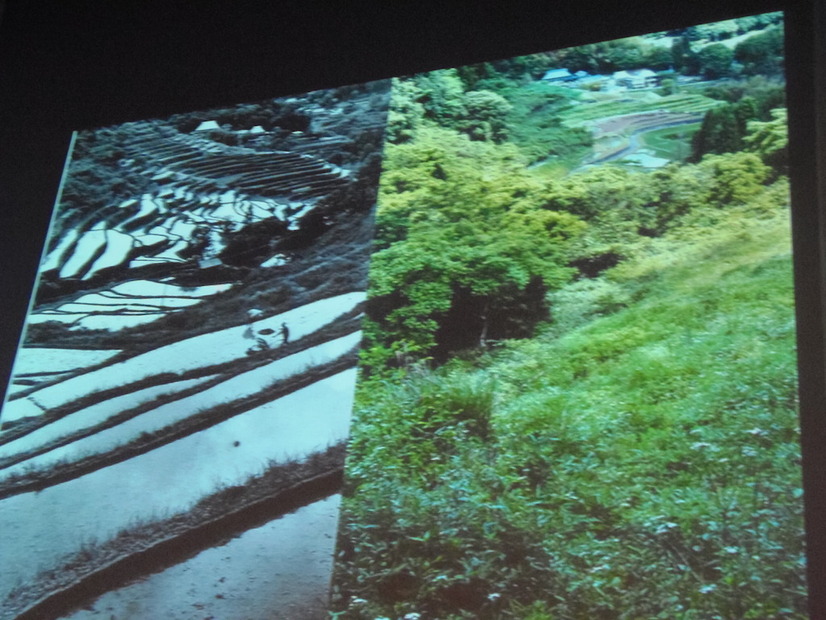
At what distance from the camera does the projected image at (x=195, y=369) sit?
91.7 inches

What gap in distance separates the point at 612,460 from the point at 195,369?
4.35ft

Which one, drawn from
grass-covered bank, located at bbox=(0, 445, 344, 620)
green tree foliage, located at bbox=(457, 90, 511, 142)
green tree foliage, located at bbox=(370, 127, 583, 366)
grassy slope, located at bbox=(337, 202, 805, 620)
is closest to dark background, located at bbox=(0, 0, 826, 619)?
green tree foliage, located at bbox=(457, 90, 511, 142)

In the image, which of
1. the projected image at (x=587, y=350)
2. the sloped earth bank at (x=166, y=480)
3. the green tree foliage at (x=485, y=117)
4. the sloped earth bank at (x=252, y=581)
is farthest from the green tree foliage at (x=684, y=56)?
the sloped earth bank at (x=252, y=581)

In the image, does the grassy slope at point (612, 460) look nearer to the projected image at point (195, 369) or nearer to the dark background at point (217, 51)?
the projected image at point (195, 369)

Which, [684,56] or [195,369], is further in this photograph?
[195,369]

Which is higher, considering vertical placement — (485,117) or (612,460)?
(485,117)

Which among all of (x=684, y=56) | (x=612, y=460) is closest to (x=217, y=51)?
(x=684, y=56)

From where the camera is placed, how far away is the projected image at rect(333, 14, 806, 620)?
6.43ft

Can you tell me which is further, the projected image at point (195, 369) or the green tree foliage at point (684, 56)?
the green tree foliage at point (684, 56)

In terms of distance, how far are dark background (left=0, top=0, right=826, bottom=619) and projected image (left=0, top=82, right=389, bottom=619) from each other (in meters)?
0.10

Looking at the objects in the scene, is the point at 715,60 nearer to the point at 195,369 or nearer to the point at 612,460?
the point at 612,460

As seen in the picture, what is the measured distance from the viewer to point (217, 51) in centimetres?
309

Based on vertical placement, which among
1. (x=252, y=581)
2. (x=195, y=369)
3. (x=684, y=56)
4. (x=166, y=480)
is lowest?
(x=252, y=581)

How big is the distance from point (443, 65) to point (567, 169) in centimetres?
63
